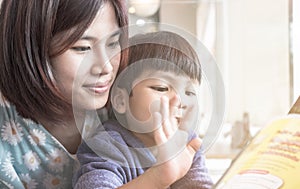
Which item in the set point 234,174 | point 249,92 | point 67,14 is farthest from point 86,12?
point 249,92

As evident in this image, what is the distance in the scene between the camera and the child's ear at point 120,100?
554mm

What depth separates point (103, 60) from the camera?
0.55 meters

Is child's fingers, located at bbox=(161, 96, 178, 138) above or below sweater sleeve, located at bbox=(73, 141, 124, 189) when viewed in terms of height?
above

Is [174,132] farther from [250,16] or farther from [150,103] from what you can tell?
[250,16]

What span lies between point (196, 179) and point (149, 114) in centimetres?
11

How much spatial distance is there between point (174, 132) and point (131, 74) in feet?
0.24

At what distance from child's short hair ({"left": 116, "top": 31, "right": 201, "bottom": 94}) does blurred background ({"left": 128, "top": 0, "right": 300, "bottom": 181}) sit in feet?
2.95

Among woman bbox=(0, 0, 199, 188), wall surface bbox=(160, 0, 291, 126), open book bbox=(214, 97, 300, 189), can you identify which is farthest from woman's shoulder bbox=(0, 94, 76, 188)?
wall surface bbox=(160, 0, 291, 126)

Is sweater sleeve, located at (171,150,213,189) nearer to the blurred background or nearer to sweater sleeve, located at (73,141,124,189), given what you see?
sweater sleeve, located at (73,141,124,189)

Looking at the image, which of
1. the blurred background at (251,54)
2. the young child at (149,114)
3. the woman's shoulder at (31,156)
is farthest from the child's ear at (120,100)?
the blurred background at (251,54)

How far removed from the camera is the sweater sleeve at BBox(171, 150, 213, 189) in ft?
1.93

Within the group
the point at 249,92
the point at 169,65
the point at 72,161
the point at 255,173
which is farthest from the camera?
the point at 249,92

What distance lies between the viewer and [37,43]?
60 cm

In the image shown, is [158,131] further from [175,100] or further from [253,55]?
[253,55]
